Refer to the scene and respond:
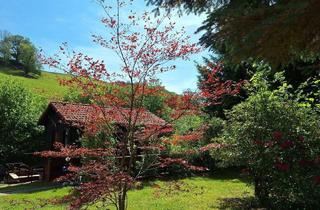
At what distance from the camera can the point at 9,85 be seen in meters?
28.7

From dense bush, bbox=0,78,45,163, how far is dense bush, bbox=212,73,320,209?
18.5 meters

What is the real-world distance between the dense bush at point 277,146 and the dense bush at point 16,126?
18.5 m

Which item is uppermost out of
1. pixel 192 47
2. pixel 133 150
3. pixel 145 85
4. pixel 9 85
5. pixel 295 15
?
pixel 9 85

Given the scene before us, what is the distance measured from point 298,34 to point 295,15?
0.49 meters

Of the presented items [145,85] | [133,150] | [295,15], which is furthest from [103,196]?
[295,15]

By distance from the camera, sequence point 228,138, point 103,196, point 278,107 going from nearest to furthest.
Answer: point 103,196 → point 278,107 → point 228,138

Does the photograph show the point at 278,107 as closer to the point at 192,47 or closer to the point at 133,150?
the point at 192,47

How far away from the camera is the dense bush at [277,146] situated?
9.97 meters

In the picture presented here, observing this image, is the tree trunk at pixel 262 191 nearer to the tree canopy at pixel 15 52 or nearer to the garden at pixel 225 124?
the garden at pixel 225 124

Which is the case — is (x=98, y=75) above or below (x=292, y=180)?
above

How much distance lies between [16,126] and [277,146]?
2018 cm

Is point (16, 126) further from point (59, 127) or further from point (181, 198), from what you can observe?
point (181, 198)

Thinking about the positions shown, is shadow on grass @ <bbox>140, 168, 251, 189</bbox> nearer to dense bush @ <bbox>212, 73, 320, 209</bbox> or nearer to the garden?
the garden

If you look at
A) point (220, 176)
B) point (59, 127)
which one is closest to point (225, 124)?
point (220, 176)
